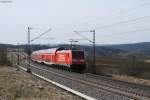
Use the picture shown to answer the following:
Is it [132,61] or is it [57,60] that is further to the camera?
[57,60]

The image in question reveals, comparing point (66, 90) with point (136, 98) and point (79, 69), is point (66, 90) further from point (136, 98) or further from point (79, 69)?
point (79, 69)

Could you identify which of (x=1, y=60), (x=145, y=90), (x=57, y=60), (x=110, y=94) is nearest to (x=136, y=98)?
(x=110, y=94)

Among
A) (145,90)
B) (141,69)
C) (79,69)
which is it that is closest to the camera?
(145,90)

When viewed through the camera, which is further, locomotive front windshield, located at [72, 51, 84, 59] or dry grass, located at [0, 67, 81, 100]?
locomotive front windshield, located at [72, 51, 84, 59]

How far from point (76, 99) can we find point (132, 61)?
29506mm

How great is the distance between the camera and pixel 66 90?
2817cm

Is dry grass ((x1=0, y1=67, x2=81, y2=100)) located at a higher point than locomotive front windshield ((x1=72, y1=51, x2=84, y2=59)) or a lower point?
lower

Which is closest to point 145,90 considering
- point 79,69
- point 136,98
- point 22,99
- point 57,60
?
point 136,98

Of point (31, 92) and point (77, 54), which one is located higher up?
point (77, 54)

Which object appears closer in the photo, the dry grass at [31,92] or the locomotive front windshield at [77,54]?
the dry grass at [31,92]

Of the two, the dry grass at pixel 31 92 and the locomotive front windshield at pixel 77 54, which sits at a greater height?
the locomotive front windshield at pixel 77 54

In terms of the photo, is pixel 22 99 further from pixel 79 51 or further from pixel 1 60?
pixel 1 60

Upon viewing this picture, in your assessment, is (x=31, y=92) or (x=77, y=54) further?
(x=77, y=54)

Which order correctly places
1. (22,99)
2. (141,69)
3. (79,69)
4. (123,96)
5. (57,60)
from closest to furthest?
(22,99), (123,96), (141,69), (79,69), (57,60)
